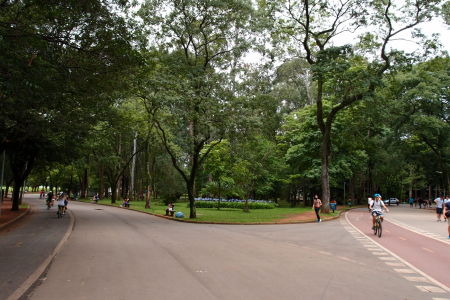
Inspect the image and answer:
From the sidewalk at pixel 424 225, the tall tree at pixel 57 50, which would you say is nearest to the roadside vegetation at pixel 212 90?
the tall tree at pixel 57 50

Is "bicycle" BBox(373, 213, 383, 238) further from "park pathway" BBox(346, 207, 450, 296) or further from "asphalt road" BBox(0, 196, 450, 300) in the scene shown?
"asphalt road" BBox(0, 196, 450, 300)

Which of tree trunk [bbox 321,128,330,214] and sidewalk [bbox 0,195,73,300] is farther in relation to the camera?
tree trunk [bbox 321,128,330,214]

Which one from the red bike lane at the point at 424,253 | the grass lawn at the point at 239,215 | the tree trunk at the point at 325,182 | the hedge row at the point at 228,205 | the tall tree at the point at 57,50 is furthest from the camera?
the hedge row at the point at 228,205

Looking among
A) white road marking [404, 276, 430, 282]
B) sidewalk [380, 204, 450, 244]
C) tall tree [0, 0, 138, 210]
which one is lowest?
sidewalk [380, 204, 450, 244]

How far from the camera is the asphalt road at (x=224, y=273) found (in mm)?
6113

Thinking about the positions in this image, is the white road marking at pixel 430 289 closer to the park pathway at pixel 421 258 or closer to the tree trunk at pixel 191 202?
the park pathway at pixel 421 258

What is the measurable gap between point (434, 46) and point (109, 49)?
20.5m

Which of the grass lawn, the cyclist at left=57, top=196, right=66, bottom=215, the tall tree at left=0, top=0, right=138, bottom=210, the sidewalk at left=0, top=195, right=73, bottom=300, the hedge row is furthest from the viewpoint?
the hedge row

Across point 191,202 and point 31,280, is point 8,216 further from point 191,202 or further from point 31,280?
point 31,280

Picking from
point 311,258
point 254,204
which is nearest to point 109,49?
point 311,258

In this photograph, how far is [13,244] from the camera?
39.5 ft

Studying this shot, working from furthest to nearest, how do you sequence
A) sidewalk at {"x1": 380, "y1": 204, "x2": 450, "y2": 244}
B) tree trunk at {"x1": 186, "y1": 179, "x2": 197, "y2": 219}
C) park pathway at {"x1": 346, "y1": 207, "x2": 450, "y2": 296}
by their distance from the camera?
tree trunk at {"x1": 186, "y1": 179, "x2": 197, "y2": 219}, sidewalk at {"x1": 380, "y1": 204, "x2": 450, "y2": 244}, park pathway at {"x1": 346, "y1": 207, "x2": 450, "y2": 296}

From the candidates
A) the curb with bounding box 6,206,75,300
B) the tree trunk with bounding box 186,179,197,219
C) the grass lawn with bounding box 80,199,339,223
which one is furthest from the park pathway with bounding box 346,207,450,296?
the tree trunk with bounding box 186,179,197,219

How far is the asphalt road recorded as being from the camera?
611 cm
